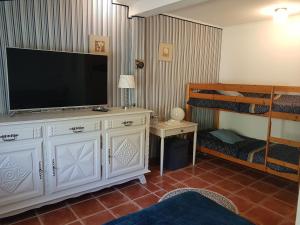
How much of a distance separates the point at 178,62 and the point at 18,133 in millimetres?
2563

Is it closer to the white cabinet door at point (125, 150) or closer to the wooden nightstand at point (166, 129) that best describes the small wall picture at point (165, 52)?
the wooden nightstand at point (166, 129)

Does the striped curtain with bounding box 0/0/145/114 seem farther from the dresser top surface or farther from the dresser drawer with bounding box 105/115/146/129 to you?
the dresser drawer with bounding box 105/115/146/129

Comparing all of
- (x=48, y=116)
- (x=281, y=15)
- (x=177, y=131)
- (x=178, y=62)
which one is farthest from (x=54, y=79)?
(x=281, y=15)

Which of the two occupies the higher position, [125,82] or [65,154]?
[125,82]

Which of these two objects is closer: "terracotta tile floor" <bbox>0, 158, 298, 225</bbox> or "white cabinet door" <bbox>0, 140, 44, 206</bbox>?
"white cabinet door" <bbox>0, 140, 44, 206</bbox>

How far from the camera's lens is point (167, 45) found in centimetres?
358

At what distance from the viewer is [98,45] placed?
113 inches

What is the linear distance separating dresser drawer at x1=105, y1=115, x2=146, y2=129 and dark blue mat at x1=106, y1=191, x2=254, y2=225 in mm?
1208

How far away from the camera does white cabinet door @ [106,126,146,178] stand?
104 inches

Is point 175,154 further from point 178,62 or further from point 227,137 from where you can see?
point 178,62

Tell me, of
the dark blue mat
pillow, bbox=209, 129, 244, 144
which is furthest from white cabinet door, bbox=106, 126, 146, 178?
pillow, bbox=209, 129, 244, 144

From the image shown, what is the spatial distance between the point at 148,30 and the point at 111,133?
162 centimetres

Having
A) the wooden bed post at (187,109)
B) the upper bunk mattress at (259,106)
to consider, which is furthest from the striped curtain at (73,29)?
the upper bunk mattress at (259,106)

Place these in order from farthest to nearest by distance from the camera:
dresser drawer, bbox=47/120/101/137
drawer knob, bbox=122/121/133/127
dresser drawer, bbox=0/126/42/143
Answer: drawer knob, bbox=122/121/133/127 < dresser drawer, bbox=47/120/101/137 < dresser drawer, bbox=0/126/42/143
